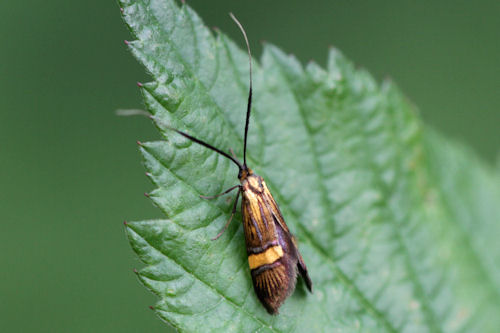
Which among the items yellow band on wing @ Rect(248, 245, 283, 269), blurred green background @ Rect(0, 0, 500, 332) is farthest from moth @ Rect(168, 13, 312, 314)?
blurred green background @ Rect(0, 0, 500, 332)

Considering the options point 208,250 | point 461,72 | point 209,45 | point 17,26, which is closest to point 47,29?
point 17,26

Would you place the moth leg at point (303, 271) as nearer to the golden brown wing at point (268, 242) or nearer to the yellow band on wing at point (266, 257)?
the golden brown wing at point (268, 242)

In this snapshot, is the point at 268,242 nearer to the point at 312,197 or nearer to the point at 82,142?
the point at 312,197

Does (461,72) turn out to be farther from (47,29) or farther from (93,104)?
(47,29)

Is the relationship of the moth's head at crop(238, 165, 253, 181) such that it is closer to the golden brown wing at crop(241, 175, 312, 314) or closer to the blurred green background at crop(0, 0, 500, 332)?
the golden brown wing at crop(241, 175, 312, 314)

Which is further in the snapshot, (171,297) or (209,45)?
(209,45)

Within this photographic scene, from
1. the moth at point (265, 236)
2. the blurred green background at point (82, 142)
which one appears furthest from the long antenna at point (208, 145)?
the blurred green background at point (82, 142)
